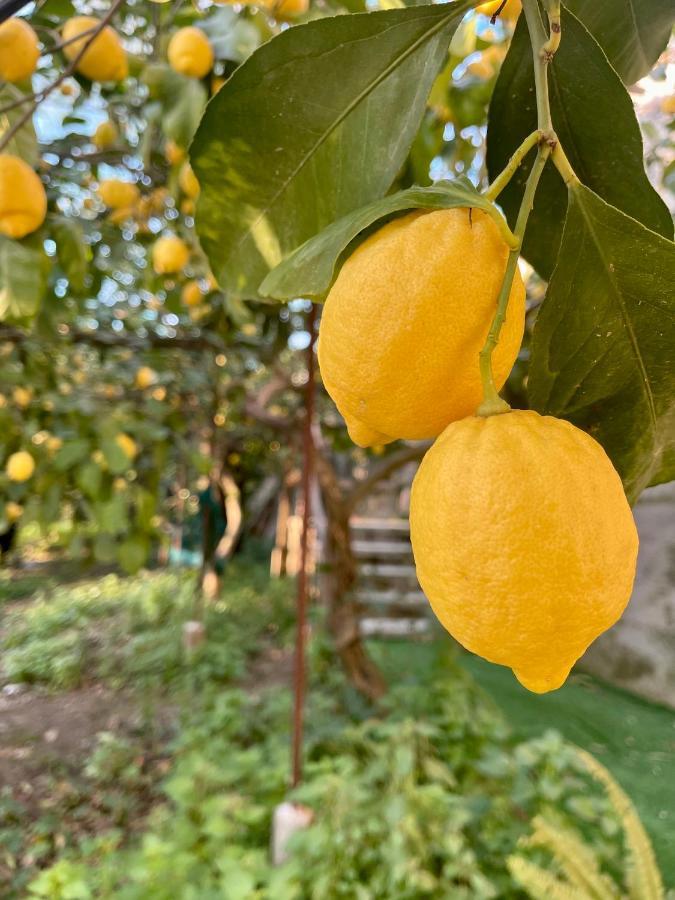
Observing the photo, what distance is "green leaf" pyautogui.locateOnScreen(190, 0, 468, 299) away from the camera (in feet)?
1.46

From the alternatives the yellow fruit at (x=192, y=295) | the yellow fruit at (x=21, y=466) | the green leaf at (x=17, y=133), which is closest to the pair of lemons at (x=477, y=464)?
the green leaf at (x=17, y=133)

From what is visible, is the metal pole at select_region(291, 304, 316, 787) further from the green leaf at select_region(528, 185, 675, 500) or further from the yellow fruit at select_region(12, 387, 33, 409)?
the green leaf at select_region(528, 185, 675, 500)

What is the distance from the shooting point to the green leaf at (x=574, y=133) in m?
0.44

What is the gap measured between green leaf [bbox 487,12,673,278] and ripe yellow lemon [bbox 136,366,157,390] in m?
2.41

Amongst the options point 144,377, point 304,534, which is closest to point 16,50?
point 304,534

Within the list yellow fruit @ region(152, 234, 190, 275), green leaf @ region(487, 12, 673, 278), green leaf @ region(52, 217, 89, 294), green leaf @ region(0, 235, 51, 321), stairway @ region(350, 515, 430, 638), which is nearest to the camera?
green leaf @ region(487, 12, 673, 278)

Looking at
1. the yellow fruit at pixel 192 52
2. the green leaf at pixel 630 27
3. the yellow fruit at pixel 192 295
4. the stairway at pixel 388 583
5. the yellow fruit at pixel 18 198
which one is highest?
the yellow fruit at pixel 192 52

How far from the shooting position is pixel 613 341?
0.37m

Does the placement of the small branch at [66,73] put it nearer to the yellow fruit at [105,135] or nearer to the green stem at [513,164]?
the green stem at [513,164]

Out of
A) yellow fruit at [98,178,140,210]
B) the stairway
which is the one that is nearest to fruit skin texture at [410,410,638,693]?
yellow fruit at [98,178,140,210]

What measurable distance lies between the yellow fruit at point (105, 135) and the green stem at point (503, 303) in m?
1.33

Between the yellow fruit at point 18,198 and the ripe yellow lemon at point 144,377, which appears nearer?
the yellow fruit at point 18,198

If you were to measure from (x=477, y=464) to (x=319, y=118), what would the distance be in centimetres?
31

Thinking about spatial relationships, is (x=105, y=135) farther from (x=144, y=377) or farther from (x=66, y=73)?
(x=144, y=377)
